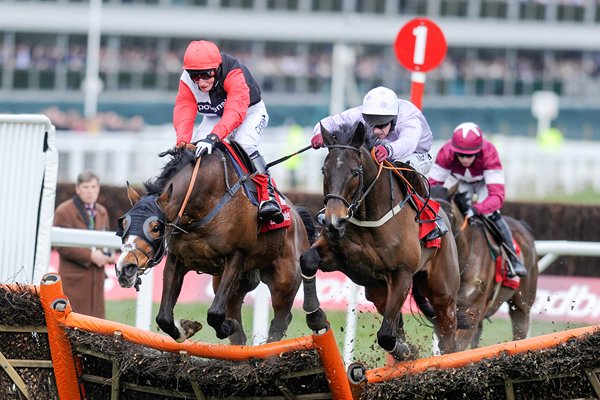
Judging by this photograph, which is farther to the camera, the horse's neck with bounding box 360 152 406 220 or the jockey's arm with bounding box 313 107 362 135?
the jockey's arm with bounding box 313 107 362 135

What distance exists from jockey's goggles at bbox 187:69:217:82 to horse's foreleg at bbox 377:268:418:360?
5.37 ft

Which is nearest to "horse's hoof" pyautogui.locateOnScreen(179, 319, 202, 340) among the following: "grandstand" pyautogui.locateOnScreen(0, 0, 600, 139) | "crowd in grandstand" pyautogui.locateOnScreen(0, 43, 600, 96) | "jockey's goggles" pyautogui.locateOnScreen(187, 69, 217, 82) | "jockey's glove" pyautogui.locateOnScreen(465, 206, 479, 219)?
"jockey's goggles" pyautogui.locateOnScreen(187, 69, 217, 82)

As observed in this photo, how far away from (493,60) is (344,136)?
95.2ft

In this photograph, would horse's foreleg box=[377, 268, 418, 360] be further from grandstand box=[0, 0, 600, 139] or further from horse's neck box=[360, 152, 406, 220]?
grandstand box=[0, 0, 600, 139]

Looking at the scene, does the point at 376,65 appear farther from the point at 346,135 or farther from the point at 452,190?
the point at 346,135

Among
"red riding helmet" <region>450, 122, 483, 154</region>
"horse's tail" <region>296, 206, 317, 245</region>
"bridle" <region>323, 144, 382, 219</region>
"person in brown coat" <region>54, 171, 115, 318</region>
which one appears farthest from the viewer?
"person in brown coat" <region>54, 171, 115, 318</region>

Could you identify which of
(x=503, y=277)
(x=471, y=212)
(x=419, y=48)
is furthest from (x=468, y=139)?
(x=503, y=277)

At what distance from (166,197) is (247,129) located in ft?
3.52

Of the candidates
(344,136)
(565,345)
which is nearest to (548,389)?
(565,345)

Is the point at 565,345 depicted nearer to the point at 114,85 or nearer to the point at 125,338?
the point at 125,338

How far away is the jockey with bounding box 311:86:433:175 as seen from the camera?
23.3 feet

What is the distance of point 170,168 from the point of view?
21.8 ft

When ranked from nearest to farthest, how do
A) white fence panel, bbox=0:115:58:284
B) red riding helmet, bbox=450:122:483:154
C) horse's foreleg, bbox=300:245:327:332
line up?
1. horse's foreleg, bbox=300:245:327:332
2. white fence panel, bbox=0:115:58:284
3. red riding helmet, bbox=450:122:483:154

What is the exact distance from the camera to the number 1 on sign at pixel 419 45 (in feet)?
30.6
